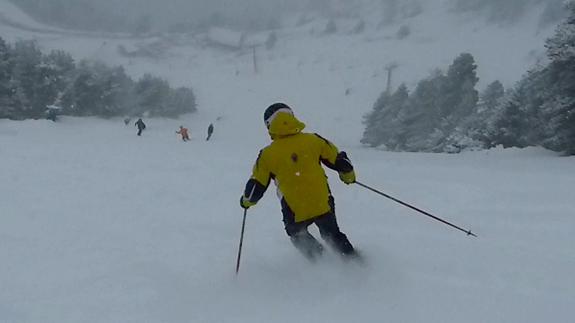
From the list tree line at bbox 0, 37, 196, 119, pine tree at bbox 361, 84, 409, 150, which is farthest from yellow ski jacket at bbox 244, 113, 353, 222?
pine tree at bbox 361, 84, 409, 150

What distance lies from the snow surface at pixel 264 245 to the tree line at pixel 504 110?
144 cm

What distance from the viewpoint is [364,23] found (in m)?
97.6

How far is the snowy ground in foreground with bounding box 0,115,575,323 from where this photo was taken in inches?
160

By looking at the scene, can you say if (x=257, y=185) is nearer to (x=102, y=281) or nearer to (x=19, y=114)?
(x=102, y=281)

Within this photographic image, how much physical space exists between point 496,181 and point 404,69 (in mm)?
66602

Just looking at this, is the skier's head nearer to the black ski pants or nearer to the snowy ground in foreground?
the black ski pants

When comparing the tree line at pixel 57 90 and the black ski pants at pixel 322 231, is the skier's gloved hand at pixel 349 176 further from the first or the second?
the tree line at pixel 57 90

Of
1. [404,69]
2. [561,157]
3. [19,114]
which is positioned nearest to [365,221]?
[561,157]

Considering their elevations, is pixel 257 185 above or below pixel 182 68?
below

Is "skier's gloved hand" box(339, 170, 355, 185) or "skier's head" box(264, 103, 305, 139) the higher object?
"skier's head" box(264, 103, 305, 139)

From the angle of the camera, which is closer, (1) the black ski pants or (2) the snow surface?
(2) the snow surface

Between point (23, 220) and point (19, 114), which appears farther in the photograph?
point (19, 114)

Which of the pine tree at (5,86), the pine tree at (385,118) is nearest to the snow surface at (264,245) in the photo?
the pine tree at (5,86)

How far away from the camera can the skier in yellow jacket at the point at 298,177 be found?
4.64m
